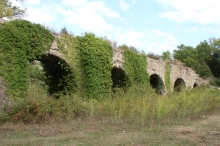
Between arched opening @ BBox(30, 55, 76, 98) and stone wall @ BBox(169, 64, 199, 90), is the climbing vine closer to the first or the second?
arched opening @ BBox(30, 55, 76, 98)

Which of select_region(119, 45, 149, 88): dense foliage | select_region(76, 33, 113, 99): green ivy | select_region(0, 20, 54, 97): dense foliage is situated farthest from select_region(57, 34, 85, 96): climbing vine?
select_region(119, 45, 149, 88): dense foliage

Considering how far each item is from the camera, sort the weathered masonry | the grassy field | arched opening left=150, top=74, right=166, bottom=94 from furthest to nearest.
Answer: arched opening left=150, top=74, right=166, bottom=94
the weathered masonry
the grassy field

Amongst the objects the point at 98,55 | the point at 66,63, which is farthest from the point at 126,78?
the point at 66,63

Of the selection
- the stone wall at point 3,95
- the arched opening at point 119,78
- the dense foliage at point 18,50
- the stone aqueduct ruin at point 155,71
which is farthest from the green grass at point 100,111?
the arched opening at point 119,78

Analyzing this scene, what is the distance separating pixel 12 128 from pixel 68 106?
1736 millimetres

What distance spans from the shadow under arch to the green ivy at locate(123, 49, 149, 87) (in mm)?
3715

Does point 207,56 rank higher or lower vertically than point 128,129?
higher

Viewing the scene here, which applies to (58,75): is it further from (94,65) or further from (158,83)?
(158,83)

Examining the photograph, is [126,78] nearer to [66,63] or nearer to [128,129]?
[66,63]

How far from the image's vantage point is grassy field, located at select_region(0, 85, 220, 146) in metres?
4.93

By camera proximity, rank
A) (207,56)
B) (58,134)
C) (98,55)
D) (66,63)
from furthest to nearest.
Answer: (207,56), (98,55), (66,63), (58,134)

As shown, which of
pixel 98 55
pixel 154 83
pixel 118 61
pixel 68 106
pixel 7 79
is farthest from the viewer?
pixel 154 83

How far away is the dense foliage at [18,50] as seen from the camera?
27.3 ft

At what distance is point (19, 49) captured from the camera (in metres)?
8.70
